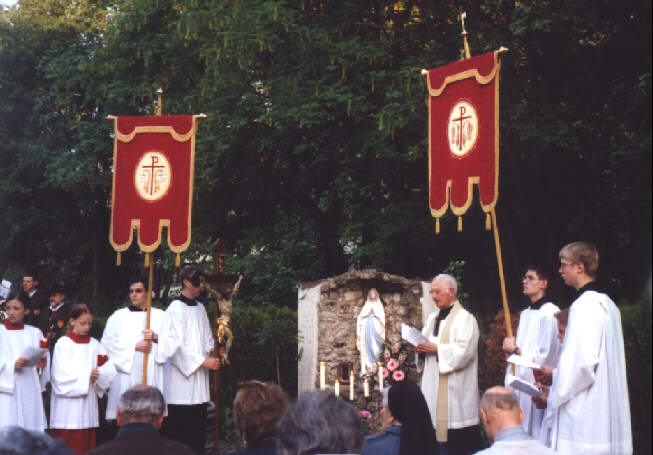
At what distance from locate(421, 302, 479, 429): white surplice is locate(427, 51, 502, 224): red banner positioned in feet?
3.49

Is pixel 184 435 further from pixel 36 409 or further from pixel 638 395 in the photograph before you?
pixel 638 395

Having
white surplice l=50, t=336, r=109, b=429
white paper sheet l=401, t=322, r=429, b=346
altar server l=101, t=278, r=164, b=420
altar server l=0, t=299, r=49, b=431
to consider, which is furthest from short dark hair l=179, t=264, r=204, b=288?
white paper sheet l=401, t=322, r=429, b=346

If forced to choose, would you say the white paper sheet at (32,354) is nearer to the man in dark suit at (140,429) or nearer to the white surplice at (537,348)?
the man in dark suit at (140,429)

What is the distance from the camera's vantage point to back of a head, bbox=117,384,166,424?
3826 millimetres

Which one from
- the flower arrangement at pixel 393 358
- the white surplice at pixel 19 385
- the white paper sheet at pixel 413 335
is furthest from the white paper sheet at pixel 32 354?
the flower arrangement at pixel 393 358

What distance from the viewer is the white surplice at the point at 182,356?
7559 millimetres

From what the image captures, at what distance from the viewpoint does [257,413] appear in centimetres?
374

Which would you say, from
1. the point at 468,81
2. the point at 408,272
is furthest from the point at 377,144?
A: the point at 468,81

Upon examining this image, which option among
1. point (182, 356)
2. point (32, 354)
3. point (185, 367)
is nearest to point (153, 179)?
point (182, 356)

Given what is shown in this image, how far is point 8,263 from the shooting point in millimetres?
22828

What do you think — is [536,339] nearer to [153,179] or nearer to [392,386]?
[392,386]

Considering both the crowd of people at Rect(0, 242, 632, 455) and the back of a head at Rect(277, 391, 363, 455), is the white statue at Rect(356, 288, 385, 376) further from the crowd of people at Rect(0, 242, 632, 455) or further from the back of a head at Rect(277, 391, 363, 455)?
the back of a head at Rect(277, 391, 363, 455)

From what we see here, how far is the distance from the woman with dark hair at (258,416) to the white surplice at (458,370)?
3.67m

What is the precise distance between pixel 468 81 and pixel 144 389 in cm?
467
